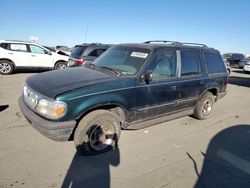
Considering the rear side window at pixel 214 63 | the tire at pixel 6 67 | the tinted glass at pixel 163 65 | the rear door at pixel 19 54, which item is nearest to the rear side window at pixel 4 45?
the rear door at pixel 19 54

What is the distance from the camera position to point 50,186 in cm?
295

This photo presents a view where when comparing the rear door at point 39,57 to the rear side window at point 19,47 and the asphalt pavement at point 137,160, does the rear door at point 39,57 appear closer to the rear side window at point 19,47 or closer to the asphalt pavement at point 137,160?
the rear side window at point 19,47

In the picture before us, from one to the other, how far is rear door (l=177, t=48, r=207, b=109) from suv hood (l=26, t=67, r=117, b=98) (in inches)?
70.1

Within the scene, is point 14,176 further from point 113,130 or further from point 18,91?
point 18,91

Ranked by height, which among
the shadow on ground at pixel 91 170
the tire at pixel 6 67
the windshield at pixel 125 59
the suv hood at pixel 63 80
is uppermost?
the windshield at pixel 125 59

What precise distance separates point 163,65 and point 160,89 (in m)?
0.51

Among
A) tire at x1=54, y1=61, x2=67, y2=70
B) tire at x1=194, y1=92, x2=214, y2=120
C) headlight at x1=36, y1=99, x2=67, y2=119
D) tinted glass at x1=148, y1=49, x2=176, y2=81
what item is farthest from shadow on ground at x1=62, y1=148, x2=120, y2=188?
tire at x1=54, y1=61, x2=67, y2=70

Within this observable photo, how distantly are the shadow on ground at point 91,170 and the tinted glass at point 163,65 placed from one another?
166 centimetres

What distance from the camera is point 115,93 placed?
378 centimetres

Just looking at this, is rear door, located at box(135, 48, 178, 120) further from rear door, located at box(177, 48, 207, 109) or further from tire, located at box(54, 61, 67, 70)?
tire, located at box(54, 61, 67, 70)

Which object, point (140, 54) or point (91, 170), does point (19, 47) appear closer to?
point (140, 54)

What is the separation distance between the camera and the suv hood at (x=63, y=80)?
349 cm

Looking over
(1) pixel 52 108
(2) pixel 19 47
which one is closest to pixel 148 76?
(1) pixel 52 108

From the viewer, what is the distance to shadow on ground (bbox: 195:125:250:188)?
3318 mm
